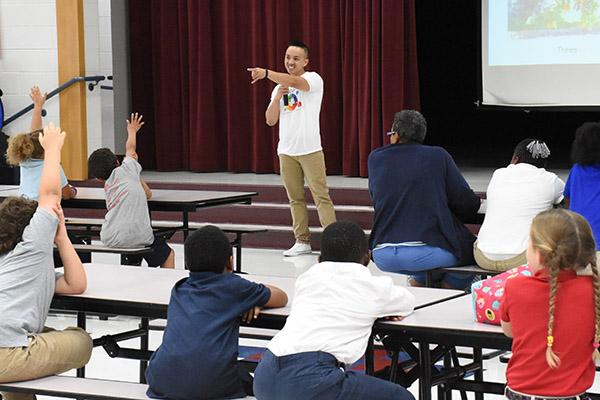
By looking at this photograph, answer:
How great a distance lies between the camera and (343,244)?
2582 mm

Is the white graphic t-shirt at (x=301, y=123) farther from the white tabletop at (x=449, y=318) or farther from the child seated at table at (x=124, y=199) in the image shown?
the white tabletop at (x=449, y=318)

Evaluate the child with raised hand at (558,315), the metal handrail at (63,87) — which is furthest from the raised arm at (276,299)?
the metal handrail at (63,87)

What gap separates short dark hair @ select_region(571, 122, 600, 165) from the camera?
3.83 m

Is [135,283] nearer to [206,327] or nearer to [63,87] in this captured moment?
[206,327]

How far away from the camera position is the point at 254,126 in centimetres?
873

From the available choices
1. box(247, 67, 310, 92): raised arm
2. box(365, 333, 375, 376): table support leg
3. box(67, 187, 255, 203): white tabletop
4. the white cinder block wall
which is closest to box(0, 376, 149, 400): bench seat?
box(365, 333, 375, 376): table support leg

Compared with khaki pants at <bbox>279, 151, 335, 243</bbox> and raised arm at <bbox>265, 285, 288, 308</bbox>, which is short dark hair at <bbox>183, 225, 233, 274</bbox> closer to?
raised arm at <bbox>265, 285, 288, 308</bbox>

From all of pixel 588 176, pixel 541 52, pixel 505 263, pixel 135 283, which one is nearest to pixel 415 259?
pixel 505 263

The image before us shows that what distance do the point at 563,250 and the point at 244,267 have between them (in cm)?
410

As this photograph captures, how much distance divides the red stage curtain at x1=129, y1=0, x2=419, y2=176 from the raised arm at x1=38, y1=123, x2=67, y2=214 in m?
5.27

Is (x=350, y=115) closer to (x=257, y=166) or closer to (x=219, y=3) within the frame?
(x=257, y=166)

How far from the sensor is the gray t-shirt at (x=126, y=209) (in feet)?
16.0

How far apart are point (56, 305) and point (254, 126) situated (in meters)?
5.82

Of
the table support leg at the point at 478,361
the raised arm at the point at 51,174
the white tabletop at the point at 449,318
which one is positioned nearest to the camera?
the white tabletop at the point at 449,318
